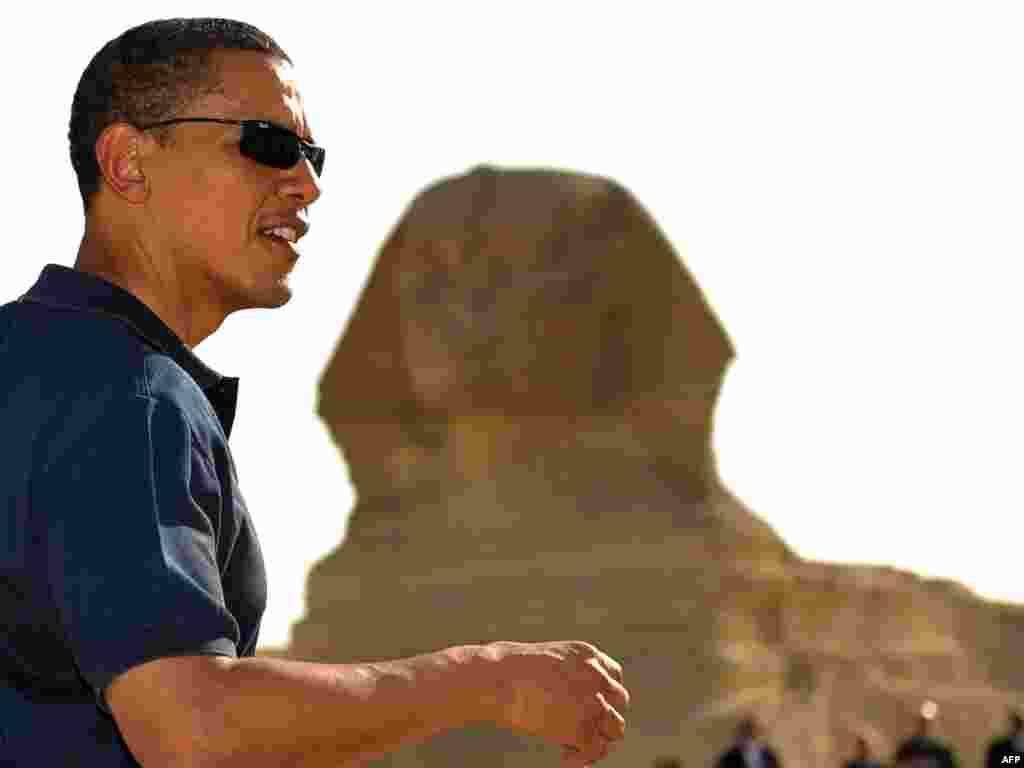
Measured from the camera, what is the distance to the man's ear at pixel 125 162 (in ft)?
7.84

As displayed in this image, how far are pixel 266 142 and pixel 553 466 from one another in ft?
77.1

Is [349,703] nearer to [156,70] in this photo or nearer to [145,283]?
[145,283]

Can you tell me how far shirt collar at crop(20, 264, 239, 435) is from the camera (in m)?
2.23

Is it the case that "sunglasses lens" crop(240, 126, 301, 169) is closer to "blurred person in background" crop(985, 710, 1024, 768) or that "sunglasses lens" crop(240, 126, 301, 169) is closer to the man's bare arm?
the man's bare arm

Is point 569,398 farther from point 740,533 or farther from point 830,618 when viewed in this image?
point 830,618

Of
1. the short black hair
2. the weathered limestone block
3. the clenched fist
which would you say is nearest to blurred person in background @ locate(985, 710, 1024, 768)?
the weathered limestone block

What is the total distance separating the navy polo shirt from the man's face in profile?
0.49ft

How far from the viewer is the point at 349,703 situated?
1.99 metres

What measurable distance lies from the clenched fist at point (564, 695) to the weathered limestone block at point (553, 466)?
21455 millimetres

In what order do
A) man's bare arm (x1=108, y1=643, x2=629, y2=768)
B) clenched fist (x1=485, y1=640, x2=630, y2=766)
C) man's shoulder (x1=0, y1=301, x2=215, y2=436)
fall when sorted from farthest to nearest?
clenched fist (x1=485, y1=640, x2=630, y2=766)
man's shoulder (x1=0, y1=301, x2=215, y2=436)
man's bare arm (x1=108, y1=643, x2=629, y2=768)

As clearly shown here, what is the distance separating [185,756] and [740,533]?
23.4 metres

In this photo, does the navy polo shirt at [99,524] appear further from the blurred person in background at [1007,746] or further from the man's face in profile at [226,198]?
the blurred person in background at [1007,746]

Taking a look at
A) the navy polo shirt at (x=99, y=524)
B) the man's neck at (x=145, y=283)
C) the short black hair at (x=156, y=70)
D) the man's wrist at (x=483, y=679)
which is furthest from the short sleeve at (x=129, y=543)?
the short black hair at (x=156, y=70)

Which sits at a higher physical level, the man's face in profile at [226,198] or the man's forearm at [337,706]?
the man's face in profile at [226,198]
